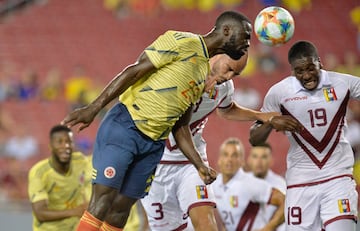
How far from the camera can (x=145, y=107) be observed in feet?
19.7

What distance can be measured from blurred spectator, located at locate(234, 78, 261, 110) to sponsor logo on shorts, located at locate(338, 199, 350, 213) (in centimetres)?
935

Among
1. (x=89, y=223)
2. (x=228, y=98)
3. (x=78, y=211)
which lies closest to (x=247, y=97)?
(x=78, y=211)

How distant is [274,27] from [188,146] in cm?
151

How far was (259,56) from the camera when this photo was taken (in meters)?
17.7

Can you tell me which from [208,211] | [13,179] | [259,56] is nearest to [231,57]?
[208,211]

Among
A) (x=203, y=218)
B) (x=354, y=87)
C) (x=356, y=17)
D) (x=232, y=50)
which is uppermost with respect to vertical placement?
(x=356, y=17)

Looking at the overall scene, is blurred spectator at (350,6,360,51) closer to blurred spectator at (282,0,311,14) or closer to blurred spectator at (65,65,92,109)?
blurred spectator at (282,0,311,14)

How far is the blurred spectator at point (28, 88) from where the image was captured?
57.5ft

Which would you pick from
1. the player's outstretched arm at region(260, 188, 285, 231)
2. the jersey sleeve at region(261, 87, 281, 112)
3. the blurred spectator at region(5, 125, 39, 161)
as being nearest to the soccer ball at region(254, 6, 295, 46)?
the jersey sleeve at region(261, 87, 281, 112)

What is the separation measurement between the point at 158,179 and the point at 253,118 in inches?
44.4

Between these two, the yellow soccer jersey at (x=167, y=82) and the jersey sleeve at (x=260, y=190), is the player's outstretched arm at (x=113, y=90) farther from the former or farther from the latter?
the jersey sleeve at (x=260, y=190)

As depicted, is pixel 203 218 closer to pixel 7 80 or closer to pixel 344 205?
pixel 344 205

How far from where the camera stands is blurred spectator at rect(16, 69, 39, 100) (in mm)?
17516

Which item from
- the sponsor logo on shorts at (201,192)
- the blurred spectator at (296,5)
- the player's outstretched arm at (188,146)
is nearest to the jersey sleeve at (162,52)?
the player's outstretched arm at (188,146)
